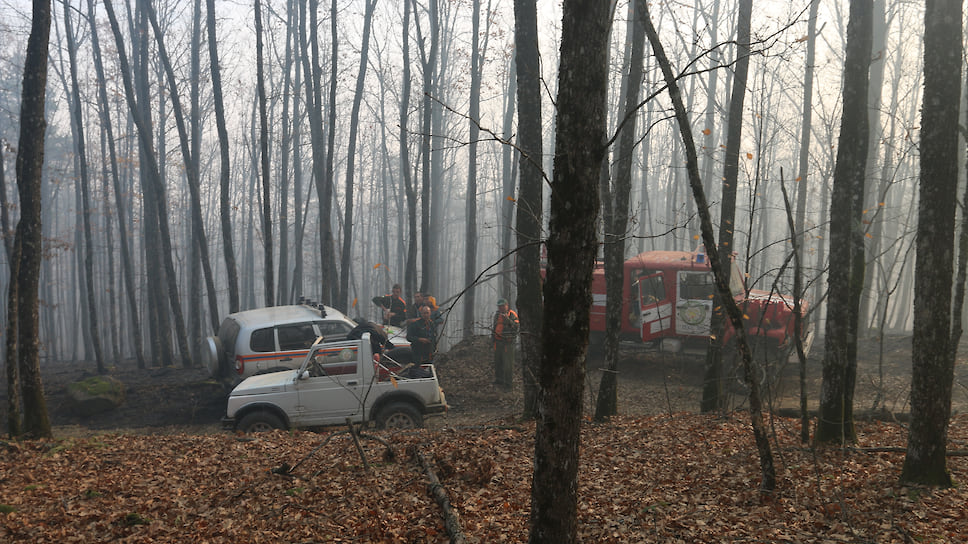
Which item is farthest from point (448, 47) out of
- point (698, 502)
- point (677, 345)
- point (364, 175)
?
point (698, 502)

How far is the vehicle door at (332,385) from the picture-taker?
974cm

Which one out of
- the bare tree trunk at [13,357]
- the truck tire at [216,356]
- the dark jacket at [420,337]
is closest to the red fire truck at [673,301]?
the dark jacket at [420,337]

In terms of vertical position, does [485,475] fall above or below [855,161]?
below

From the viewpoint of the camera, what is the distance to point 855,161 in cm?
653

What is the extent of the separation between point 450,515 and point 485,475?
110 centimetres

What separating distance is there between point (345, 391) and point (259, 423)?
1407mm

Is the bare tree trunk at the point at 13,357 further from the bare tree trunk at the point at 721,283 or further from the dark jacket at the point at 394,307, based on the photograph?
the bare tree trunk at the point at 721,283

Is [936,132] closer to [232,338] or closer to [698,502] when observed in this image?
[698,502]

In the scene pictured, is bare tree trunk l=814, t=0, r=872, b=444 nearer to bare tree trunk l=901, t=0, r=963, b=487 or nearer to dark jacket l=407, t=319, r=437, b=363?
bare tree trunk l=901, t=0, r=963, b=487

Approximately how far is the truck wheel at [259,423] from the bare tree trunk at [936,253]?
826cm

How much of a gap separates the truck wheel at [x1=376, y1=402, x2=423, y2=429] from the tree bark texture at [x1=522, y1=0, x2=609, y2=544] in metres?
6.25

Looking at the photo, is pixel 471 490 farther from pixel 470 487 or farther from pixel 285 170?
pixel 285 170

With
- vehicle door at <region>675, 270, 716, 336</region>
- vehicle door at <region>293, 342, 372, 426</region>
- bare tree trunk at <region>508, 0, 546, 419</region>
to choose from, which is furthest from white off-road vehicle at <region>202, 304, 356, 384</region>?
vehicle door at <region>675, 270, 716, 336</region>

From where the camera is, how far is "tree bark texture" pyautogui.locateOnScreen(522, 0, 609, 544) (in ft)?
11.7
